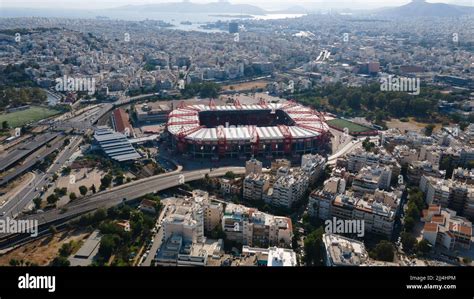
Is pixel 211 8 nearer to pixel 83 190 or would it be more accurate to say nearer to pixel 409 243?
pixel 83 190

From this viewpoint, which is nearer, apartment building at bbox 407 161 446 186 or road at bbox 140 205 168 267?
road at bbox 140 205 168 267

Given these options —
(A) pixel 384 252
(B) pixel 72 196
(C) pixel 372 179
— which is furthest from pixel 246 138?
(A) pixel 384 252

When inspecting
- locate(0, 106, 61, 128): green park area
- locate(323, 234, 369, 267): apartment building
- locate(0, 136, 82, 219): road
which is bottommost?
locate(0, 136, 82, 219): road

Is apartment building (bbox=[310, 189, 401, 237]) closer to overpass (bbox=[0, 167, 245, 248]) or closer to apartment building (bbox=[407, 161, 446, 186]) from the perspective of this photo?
apartment building (bbox=[407, 161, 446, 186])

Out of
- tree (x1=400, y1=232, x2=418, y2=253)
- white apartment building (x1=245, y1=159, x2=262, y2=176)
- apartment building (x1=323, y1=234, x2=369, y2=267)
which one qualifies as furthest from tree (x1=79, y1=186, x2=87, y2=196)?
tree (x1=400, y1=232, x2=418, y2=253)
